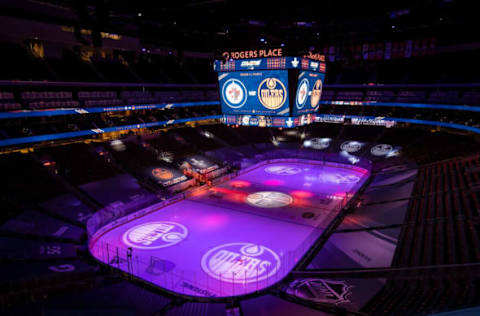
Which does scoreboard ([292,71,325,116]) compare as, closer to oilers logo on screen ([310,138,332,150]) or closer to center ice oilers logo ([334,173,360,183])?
center ice oilers logo ([334,173,360,183])

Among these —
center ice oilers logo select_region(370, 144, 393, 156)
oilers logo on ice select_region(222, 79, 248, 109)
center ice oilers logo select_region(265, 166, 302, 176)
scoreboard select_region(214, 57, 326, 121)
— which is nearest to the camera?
scoreboard select_region(214, 57, 326, 121)

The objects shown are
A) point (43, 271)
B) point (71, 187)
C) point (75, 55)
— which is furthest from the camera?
point (75, 55)

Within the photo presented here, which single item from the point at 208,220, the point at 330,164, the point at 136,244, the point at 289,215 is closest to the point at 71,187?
the point at 136,244

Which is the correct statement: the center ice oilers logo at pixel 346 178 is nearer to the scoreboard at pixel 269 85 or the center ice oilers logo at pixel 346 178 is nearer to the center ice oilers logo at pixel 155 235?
the scoreboard at pixel 269 85

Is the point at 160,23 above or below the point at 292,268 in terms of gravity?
above

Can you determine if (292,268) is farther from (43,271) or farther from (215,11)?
(215,11)

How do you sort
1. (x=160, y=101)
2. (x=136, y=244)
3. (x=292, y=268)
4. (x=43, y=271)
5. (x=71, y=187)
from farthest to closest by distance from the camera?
1. (x=160, y=101)
2. (x=71, y=187)
3. (x=136, y=244)
4. (x=292, y=268)
5. (x=43, y=271)

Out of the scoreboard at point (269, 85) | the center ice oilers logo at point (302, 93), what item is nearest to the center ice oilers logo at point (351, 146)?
the scoreboard at point (269, 85)

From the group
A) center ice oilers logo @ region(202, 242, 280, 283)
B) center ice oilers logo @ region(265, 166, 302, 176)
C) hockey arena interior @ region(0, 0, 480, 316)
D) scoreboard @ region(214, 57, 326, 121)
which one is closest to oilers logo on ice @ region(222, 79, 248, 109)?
scoreboard @ region(214, 57, 326, 121)

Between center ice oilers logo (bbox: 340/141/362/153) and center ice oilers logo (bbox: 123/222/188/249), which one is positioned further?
center ice oilers logo (bbox: 340/141/362/153)

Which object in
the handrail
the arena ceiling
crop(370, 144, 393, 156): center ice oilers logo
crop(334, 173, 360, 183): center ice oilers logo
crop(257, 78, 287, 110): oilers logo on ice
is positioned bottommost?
crop(334, 173, 360, 183): center ice oilers logo
